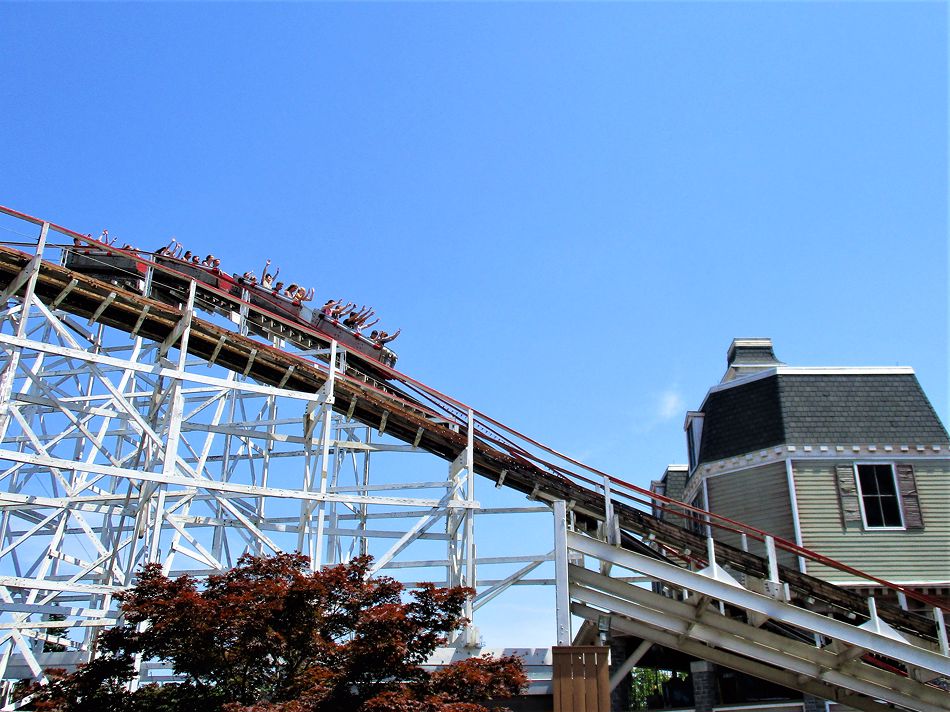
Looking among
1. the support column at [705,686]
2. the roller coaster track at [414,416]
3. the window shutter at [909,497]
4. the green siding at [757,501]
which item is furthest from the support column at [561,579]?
the window shutter at [909,497]

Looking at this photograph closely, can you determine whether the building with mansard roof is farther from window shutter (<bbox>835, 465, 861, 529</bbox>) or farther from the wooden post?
the wooden post

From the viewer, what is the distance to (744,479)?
25.2m

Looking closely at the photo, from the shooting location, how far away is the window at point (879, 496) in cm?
2381

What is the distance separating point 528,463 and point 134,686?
9.73 m

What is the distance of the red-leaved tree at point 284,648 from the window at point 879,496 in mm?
13259

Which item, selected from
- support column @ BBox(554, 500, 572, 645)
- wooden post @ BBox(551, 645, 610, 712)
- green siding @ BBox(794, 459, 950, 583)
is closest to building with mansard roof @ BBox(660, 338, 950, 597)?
green siding @ BBox(794, 459, 950, 583)

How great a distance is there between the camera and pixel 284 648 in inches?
535

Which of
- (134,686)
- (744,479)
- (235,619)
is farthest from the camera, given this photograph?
(744,479)

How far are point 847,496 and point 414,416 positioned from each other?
11550mm

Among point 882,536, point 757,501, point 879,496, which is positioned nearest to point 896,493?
point 879,496

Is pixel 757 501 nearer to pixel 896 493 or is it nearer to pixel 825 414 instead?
pixel 825 414

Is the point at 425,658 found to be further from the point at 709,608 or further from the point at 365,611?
the point at 709,608

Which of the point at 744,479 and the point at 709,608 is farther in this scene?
the point at 744,479

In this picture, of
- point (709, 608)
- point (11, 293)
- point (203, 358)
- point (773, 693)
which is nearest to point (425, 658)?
point (709, 608)
